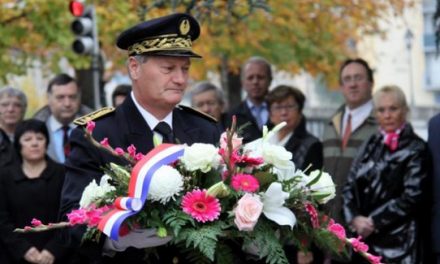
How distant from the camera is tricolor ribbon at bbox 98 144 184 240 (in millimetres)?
4105

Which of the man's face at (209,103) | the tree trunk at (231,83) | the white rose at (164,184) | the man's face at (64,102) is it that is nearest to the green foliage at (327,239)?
the white rose at (164,184)

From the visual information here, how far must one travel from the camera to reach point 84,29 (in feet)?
44.7

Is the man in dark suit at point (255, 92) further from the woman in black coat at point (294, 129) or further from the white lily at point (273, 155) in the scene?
the white lily at point (273, 155)

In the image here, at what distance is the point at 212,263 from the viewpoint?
4.33 metres

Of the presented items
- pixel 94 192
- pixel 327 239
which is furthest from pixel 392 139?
pixel 94 192

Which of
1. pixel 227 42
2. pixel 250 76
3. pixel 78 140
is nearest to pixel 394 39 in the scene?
pixel 227 42

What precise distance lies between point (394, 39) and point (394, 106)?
33820 millimetres

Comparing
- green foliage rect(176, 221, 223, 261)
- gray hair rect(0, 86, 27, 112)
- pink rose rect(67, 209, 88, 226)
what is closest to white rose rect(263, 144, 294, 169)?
green foliage rect(176, 221, 223, 261)

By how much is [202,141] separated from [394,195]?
3.16 meters

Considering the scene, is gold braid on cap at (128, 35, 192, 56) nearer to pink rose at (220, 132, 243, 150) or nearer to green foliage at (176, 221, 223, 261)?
pink rose at (220, 132, 243, 150)

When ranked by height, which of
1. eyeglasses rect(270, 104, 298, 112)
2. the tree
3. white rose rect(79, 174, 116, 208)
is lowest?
white rose rect(79, 174, 116, 208)

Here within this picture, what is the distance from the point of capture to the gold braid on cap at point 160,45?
15.5 ft

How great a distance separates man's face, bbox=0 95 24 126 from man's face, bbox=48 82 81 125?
321 mm

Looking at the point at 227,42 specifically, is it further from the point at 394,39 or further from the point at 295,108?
the point at 394,39
